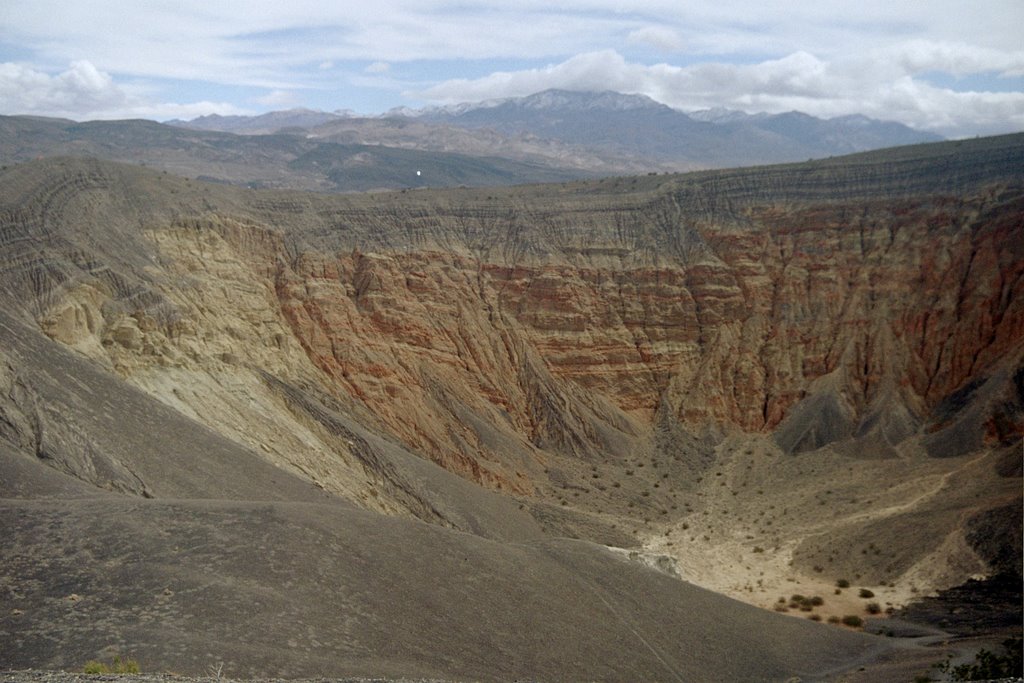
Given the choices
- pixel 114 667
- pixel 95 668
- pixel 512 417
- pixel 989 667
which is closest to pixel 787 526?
pixel 512 417

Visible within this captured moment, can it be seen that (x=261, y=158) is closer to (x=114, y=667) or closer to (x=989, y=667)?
(x=989, y=667)

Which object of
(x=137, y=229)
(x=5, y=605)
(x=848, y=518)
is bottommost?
(x=848, y=518)

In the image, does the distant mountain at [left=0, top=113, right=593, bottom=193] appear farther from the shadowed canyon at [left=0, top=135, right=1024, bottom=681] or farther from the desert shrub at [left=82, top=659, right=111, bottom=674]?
the desert shrub at [left=82, top=659, right=111, bottom=674]

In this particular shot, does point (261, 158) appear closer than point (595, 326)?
No

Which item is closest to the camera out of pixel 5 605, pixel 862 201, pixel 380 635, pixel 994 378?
pixel 5 605

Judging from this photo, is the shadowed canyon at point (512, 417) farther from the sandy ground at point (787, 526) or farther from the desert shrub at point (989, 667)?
the desert shrub at point (989, 667)

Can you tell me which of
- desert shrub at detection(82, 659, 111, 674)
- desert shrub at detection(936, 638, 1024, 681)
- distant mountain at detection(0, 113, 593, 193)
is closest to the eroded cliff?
desert shrub at detection(936, 638, 1024, 681)

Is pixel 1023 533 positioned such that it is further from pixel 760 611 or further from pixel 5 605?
pixel 5 605

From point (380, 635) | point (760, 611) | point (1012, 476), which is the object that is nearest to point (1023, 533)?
point (1012, 476)
